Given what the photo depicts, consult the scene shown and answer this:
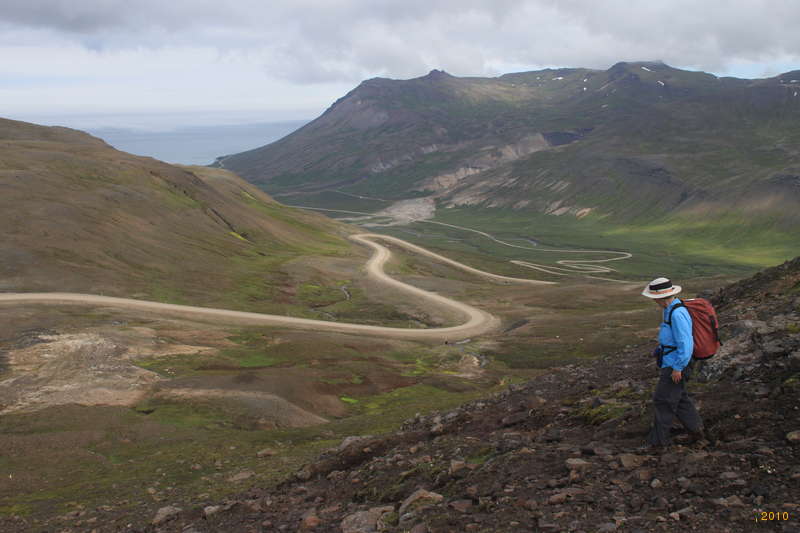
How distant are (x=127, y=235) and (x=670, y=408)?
120713 mm

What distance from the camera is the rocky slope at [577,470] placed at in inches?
496

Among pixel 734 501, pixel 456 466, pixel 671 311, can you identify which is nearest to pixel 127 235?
pixel 456 466

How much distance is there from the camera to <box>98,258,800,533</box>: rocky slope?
41.3ft

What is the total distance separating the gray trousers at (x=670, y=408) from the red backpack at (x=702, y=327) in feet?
1.93

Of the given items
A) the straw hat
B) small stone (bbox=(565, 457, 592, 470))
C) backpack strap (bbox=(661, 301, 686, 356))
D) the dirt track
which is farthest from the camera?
the dirt track

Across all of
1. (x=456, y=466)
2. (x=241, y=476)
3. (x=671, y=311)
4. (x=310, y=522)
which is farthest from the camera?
(x=241, y=476)

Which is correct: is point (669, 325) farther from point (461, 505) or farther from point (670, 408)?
point (461, 505)

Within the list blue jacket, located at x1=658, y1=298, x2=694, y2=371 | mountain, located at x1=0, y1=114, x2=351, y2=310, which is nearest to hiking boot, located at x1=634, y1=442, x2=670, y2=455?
blue jacket, located at x1=658, y1=298, x2=694, y2=371

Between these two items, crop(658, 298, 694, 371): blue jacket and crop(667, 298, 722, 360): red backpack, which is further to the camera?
crop(667, 298, 722, 360): red backpack

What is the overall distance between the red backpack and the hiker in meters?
0.21

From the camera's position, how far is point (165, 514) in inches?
842

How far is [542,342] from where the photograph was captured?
78.1 meters

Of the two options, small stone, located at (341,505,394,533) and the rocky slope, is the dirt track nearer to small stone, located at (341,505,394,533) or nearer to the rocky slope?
the rocky slope

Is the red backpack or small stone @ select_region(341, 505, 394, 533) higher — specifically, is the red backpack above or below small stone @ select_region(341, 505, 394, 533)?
above
